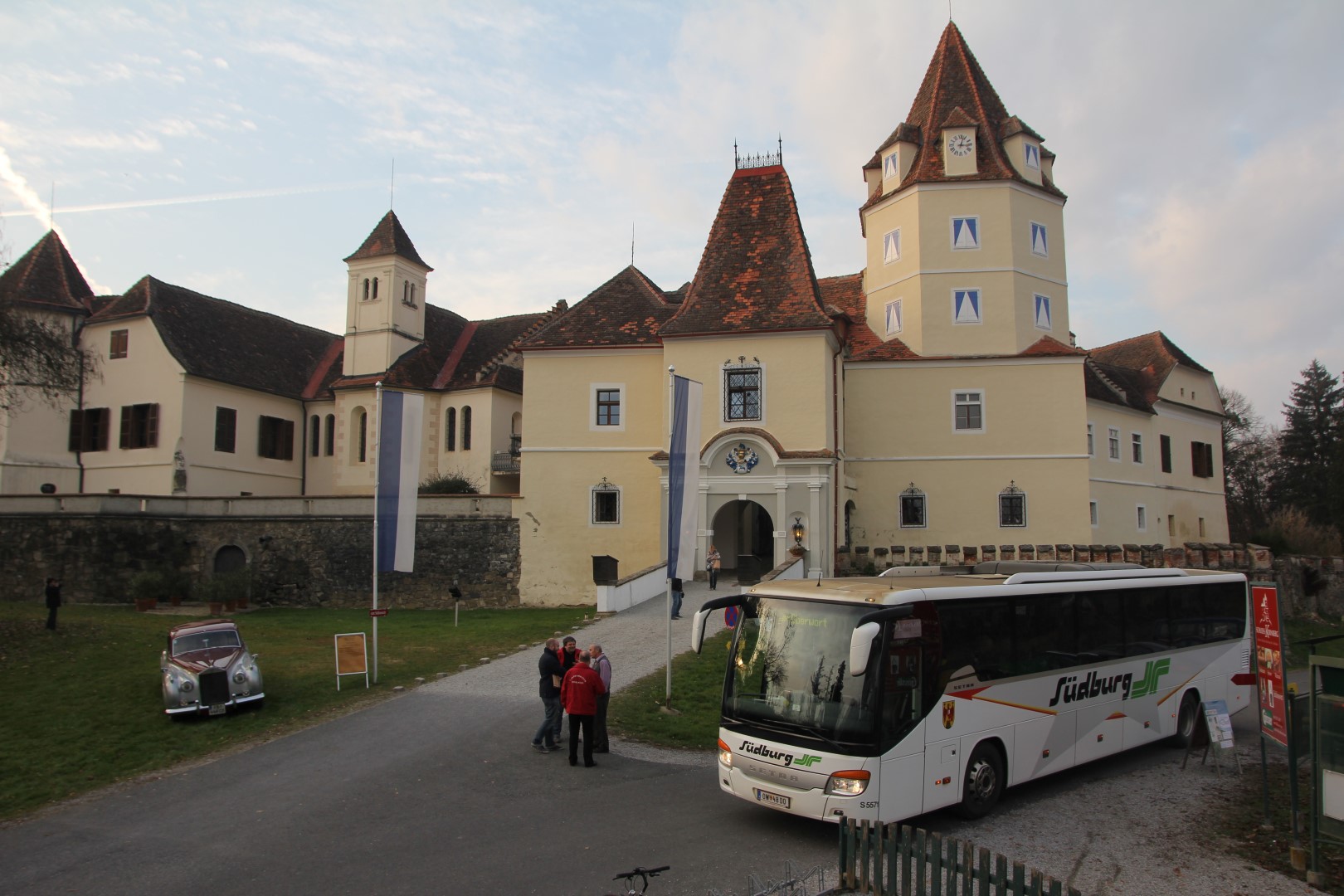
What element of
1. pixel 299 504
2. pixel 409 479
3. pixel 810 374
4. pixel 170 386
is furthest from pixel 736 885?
pixel 170 386

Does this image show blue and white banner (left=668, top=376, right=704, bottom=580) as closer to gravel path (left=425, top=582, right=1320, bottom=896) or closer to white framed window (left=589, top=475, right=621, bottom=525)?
gravel path (left=425, top=582, right=1320, bottom=896)

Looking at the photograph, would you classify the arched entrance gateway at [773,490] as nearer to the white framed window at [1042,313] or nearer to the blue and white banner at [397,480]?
the white framed window at [1042,313]

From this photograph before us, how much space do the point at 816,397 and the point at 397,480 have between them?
50.3ft

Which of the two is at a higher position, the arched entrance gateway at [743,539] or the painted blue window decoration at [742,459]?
the painted blue window decoration at [742,459]

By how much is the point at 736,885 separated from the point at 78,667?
16570mm

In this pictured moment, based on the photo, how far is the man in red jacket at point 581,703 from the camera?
1253 cm

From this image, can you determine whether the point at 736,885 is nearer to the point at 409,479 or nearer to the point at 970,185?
the point at 409,479

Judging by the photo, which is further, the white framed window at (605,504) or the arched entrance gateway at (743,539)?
the white framed window at (605,504)

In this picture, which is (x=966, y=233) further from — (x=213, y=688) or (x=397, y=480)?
(x=213, y=688)

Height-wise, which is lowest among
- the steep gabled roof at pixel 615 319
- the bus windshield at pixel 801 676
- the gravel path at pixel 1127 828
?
the gravel path at pixel 1127 828

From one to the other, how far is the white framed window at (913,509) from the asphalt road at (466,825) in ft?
63.6

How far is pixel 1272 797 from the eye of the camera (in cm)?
1158

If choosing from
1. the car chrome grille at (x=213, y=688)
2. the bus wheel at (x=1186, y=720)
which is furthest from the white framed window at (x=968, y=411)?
the car chrome grille at (x=213, y=688)

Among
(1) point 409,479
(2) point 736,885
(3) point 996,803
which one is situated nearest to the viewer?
(2) point 736,885
